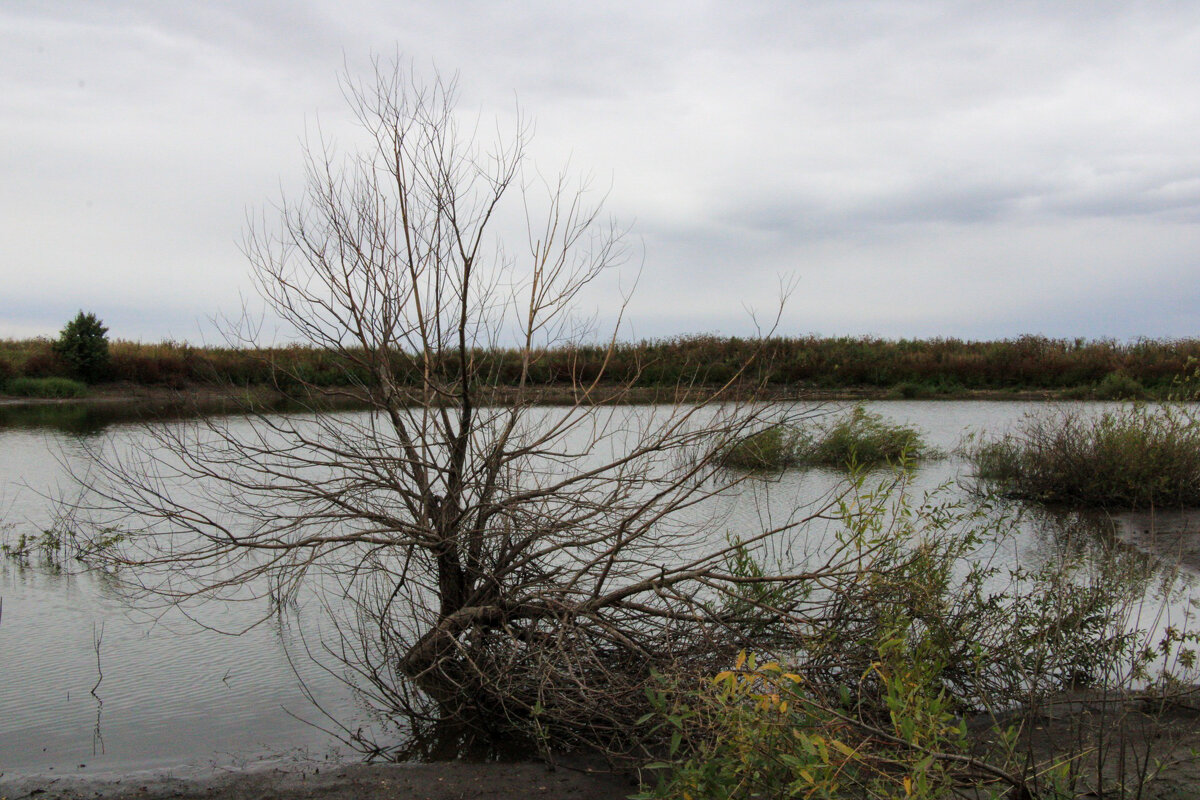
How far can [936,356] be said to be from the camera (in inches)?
1455

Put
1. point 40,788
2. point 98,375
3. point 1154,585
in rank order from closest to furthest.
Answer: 1. point 40,788
2. point 1154,585
3. point 98,375

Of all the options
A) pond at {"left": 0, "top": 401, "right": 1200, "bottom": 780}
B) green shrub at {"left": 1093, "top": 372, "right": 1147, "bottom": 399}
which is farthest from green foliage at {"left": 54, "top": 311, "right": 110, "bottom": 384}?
green shrub at {"left": 1093, "top": 372, "right": 1147, "bottom": 399}

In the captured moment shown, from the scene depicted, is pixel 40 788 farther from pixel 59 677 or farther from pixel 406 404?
pixel 406 404

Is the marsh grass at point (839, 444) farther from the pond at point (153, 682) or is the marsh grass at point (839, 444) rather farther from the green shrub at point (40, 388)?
the green shrub at point (40, 388)

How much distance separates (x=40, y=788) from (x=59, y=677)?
212 cm

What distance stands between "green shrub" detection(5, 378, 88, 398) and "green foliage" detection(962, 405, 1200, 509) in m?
30.5

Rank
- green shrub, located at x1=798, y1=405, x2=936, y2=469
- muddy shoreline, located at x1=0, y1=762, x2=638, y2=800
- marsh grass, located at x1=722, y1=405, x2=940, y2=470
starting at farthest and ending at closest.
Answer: green shrub, located at x1=798, y1=405, x2=936, y2=469, marsh grass, located at x1=722, y1=405, x2=940, y2=470, muddy shoreline, located at x1=0, y1=762, x2=638, y2=800

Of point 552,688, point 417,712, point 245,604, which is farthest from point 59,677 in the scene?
point 552,688

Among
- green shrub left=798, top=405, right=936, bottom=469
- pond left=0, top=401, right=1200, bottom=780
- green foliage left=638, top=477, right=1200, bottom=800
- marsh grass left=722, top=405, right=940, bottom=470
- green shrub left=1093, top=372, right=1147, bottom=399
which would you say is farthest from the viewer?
green shrub left=1093, top=372, right=1147, bottom=399

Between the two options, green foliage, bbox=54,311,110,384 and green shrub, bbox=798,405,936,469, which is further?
green foliage, bbox=54,311,110,384

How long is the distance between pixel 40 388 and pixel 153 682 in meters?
28.9

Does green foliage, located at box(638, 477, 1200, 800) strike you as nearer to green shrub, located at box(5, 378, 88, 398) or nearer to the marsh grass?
the marsh grass

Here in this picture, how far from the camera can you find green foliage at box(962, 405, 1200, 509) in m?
12.0

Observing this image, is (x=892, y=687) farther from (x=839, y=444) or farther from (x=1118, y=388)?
(x=1118, y=388)
